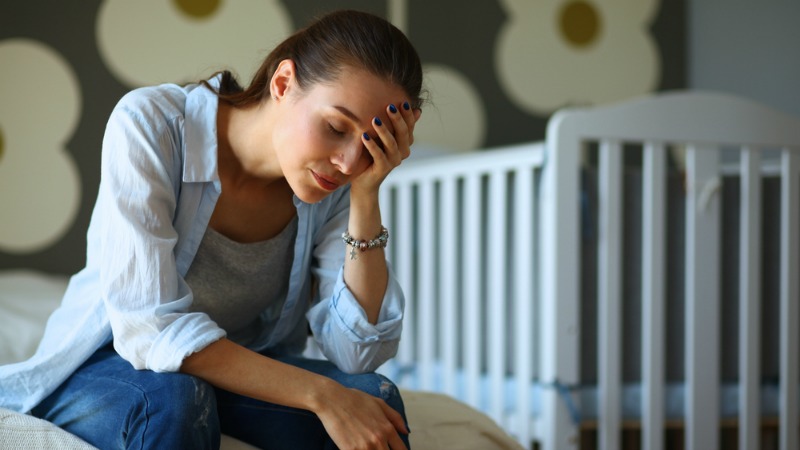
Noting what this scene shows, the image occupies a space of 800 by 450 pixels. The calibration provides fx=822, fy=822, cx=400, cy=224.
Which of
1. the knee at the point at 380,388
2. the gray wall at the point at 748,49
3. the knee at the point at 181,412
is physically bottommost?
the knee at the point at 380,388

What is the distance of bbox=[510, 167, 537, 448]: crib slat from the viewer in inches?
68.9

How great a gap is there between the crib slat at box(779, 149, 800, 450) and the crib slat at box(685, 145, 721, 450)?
160 mm

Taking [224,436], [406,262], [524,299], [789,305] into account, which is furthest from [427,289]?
[224,436]

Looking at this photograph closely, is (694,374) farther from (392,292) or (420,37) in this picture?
(420,37)

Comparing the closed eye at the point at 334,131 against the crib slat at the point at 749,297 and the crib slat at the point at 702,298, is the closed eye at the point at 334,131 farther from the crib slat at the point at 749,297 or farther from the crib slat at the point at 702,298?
the crib slat at the point at 749,297

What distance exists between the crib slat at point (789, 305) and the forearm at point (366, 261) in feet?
3.45

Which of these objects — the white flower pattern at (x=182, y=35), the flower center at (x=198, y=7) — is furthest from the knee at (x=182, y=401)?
the flower center at (x=198, y=7)

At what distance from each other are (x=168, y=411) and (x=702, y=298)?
121 centimetres

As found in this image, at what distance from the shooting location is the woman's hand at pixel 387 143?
38.3 inches

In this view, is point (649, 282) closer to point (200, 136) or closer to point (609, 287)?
point (609, 287)

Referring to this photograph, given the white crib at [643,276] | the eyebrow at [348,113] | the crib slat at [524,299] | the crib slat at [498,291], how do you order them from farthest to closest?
the crib slat at [498,291] < the crib slat at [524,299] < the white crib at [643,276] < the eyebrow at [348,113]

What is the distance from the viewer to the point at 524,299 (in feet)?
5.81

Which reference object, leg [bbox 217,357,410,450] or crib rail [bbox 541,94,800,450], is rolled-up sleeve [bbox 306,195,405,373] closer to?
leg [bbox 217,357,410,450]

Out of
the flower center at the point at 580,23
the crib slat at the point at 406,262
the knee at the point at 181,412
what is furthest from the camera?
the flower center at the point at 580,23
